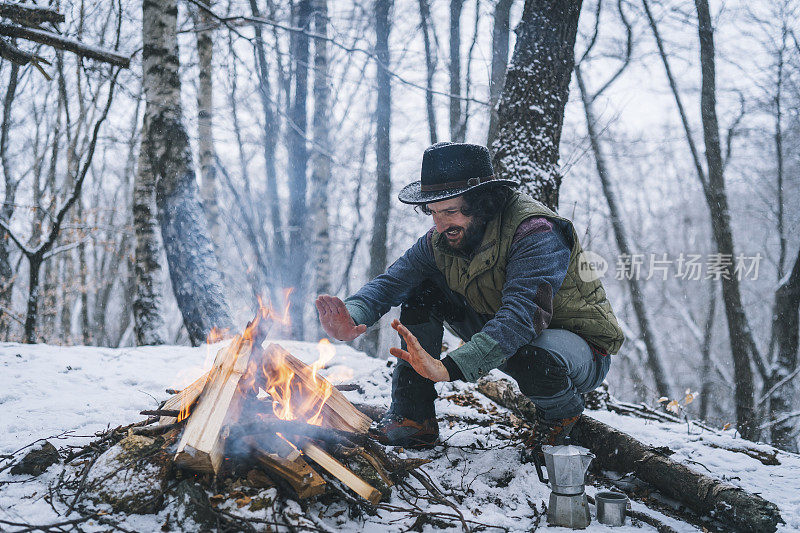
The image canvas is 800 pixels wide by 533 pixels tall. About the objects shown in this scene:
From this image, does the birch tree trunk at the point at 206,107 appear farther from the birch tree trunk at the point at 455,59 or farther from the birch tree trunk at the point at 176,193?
the birch tree trunk at the point at 455,59

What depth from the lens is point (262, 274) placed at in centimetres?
1138

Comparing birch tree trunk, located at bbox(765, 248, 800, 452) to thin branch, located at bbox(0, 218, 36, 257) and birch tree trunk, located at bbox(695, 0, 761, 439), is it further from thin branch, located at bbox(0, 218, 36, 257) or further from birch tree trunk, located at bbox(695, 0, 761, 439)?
thin branch, located at bbox(0, 218, 36, 257)

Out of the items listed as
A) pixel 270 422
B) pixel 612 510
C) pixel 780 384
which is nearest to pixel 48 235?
pixel 270 422

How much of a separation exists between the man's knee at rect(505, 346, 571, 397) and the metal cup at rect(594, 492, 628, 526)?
1.64 ft

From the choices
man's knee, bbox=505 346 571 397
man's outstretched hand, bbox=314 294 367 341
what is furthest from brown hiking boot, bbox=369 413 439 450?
man's knee, bbox=505 346 571 397

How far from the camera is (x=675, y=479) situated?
2.17m

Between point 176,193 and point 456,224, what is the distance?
12.1 ft

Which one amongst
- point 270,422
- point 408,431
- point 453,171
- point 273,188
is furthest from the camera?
point 273,188

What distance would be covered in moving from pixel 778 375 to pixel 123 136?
15796 millimetres

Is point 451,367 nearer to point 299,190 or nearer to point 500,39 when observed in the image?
point 500,39

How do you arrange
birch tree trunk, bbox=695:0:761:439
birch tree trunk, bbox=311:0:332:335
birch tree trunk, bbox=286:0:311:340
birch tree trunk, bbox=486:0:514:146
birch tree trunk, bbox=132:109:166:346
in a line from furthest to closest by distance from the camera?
1. birch tree trunk, bbox=286:0:311:340
2. birch tree trunk, bbox=311:0:332:335
3. birch tree trunk, bbox=486:0:514:146
4. birch tree trunk, bbox=695:0:761:439
5. birch tree trunk, bbox=132:109:166:346

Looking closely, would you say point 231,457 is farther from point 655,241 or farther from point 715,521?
point 655,241

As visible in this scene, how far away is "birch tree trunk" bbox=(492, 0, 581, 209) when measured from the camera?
4.05m

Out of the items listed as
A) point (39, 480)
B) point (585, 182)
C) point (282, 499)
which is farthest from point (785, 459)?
point (585, 182)
